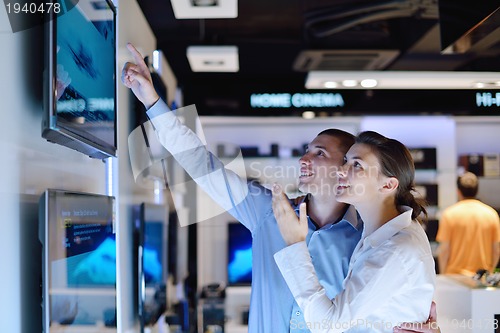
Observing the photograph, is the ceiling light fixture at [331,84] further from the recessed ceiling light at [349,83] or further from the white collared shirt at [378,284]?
the white collared shirt at [378,284]

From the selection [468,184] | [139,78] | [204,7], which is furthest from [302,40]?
[139,78]

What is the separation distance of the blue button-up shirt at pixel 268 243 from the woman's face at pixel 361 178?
0.37 meters

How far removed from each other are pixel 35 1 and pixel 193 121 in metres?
4.50

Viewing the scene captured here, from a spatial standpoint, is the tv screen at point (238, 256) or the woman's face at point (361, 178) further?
the tv screen at point (238, 256)

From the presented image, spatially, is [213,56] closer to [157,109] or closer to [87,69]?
[157,109]

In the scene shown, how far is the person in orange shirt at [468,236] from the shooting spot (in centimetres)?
457

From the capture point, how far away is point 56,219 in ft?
5.05

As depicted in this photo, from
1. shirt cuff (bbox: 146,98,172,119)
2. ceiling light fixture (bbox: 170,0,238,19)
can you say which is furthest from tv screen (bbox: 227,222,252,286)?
shirt cuff (bbox: 146,98,172,119)

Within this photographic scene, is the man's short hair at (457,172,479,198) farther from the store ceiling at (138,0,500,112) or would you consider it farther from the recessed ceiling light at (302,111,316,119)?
the recessed ceiling light at (302,111,316,119)

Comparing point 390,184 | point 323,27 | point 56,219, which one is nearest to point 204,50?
point 323,27

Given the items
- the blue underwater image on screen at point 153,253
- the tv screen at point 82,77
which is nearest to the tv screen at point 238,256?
the blue underwater image on screen at point 153,253

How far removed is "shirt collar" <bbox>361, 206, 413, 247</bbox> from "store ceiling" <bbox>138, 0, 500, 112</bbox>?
8.74 ft

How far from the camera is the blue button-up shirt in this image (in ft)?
7.42

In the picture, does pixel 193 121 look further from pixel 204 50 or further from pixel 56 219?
pixel 56 219
